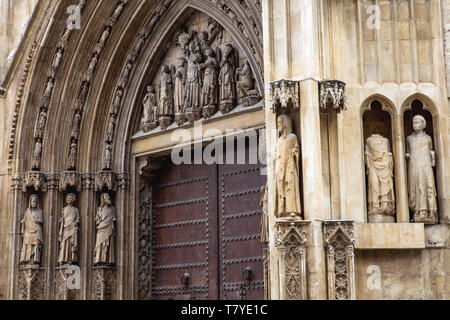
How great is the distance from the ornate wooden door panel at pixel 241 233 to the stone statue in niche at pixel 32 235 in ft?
9.27

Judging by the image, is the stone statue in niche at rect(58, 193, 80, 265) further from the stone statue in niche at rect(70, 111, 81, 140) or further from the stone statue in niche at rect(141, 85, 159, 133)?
the stone statue in niche at rect(141, 85, 159, 133)

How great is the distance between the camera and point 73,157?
42.0ft

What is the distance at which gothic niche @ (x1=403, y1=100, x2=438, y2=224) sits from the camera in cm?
862

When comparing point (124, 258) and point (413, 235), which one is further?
point (124, 258)

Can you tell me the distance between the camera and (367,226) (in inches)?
339

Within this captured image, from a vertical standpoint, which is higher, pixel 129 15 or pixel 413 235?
pixel 129 15

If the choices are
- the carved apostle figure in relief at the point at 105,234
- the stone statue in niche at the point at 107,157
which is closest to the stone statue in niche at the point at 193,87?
the stone statue in niche at the point at 107,157

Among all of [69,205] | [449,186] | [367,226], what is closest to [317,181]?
[367,226]

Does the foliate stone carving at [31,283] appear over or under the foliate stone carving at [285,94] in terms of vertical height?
under

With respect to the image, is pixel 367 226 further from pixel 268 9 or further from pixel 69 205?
pixel 69 205

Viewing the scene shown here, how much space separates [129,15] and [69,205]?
3.03 m

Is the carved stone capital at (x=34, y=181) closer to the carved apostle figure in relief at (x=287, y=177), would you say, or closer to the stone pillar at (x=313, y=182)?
the carved apostle figure in relief at (x=287, y=177)

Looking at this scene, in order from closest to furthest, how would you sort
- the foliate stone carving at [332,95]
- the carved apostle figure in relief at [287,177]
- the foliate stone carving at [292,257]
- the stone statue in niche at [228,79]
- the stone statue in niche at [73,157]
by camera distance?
the foliate stone carving at [292,257] → the carved apostle figure in relief at [287,177] → the foliate stone carving at [332,95] → the stone statue in niche at [228,79] → the stone statue in niche at [73,157]

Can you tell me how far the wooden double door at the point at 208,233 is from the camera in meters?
11.2
